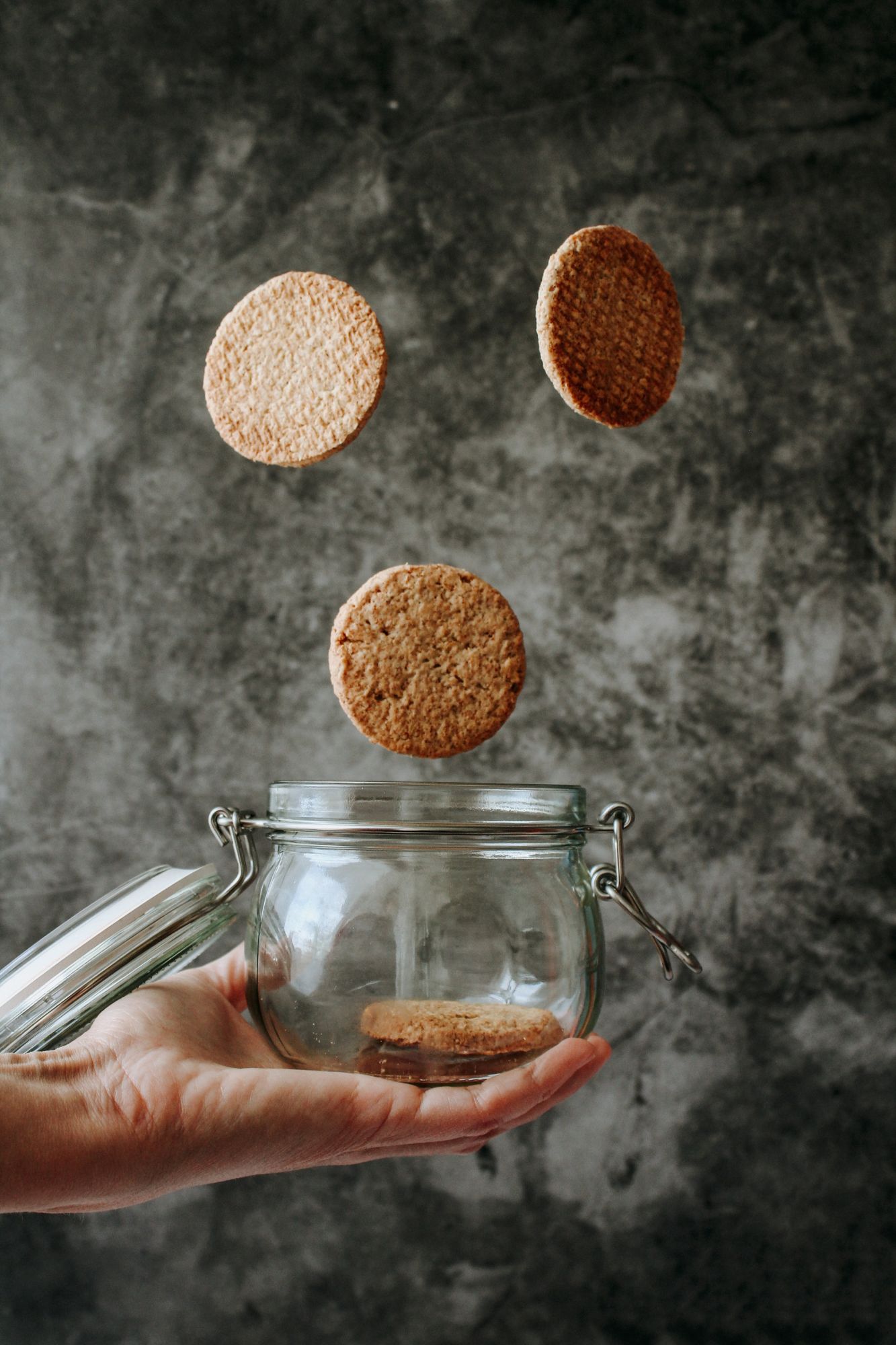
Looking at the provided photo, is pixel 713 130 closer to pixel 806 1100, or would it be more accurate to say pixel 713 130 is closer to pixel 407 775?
pixel 407 775

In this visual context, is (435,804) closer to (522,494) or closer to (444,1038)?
(444,1038)

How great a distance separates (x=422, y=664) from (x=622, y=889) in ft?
0.69

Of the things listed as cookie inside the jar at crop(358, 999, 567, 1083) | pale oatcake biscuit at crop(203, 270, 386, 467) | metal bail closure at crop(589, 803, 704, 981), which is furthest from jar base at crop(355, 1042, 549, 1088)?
pale oatcake biscuit at crop(203, 270, 386, 467)

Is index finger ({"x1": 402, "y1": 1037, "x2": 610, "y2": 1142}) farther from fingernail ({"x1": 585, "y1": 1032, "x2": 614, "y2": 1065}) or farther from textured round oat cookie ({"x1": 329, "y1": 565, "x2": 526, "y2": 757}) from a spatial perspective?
textured round oat cookie ({"x1": 329, "y1": 565, "x2": 526, "y2": 757})

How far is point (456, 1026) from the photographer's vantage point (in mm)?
640

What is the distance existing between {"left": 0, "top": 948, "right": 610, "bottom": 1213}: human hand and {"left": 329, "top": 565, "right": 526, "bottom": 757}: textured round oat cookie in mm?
235

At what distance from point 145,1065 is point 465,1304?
2.24ft

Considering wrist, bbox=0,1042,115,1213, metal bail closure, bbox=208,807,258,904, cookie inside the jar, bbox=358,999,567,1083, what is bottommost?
wrist, bbox=0,1042,115,1213

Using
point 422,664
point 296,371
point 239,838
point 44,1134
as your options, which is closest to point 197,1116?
point 44,1134

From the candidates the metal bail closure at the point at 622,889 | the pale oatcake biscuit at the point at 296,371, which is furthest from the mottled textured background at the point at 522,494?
the metal bail closure at the point at 622,889

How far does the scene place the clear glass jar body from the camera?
0.65 metres

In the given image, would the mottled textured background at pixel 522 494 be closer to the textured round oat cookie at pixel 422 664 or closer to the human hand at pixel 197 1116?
the textured round oat cookie at pixel 422 664

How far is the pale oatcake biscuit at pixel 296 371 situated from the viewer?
82cm

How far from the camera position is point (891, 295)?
1.16 meters
